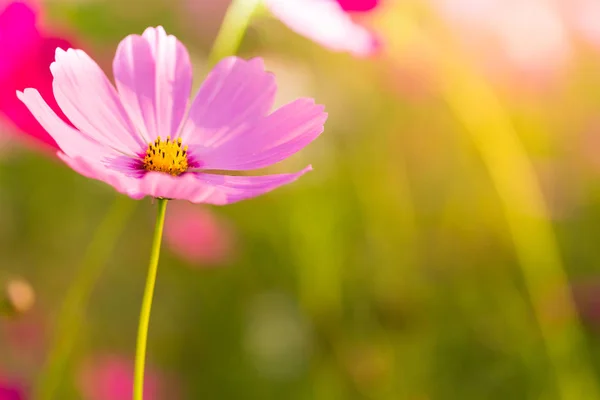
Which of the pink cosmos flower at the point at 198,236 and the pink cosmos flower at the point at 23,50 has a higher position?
the pink cosmos flower at the point at 23,50

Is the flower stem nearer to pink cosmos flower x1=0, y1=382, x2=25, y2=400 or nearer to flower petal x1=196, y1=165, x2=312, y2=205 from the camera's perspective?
flower petal x1=196, y1=165, x2=312, y2=205

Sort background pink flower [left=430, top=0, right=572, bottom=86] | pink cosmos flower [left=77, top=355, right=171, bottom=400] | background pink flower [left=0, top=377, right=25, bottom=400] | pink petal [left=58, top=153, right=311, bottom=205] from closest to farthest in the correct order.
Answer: pink petal [left=58, top=153, right=311, bottom=205] < background pink flower [left=0, top=377, right=25, bottom=400] < pink cosmos flower [left=77, top=355, right=171, bottom=400] < background pink flower [left=430, top=0, right=572, bottom=86]

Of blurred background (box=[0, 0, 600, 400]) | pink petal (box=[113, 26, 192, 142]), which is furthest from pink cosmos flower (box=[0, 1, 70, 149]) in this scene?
blurred background (box=[0, 0, 600, 400])

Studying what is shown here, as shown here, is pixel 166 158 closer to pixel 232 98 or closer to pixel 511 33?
pixel 232 98

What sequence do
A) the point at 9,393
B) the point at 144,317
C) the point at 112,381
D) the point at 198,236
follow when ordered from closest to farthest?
the point at 144,317 < the point at 9,393 < the point at 112,381 < the point at 198,236

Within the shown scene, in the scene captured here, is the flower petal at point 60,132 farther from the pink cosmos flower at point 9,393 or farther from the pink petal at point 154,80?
the pink cosmos flower at point 9,393

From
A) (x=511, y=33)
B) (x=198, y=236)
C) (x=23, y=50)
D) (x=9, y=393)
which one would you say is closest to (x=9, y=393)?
(x=9, y=393)

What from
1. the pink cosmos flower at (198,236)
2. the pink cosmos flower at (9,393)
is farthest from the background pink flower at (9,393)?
the pink cosmos flower at (198,236)
